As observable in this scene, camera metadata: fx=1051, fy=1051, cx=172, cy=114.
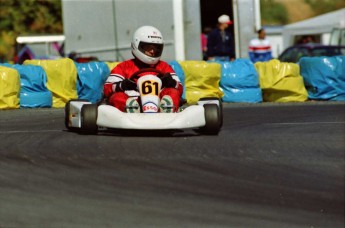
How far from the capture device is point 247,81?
52.8 feet

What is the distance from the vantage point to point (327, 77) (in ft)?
53.0

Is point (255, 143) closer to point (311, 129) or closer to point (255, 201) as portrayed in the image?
point (311, 129)

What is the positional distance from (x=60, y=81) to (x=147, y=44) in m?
4.60

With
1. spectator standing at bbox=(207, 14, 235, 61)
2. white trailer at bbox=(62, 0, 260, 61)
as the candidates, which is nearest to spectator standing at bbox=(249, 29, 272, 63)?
white trailer at bbox=(62, 0, 260, 61)

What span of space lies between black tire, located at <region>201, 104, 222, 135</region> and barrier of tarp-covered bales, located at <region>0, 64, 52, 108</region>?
5219 millimetres

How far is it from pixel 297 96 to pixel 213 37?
11.0 ft

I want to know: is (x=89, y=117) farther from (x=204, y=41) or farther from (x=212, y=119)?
(x=204, y=41)

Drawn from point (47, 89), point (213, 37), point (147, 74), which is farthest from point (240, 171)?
point (213, 37)

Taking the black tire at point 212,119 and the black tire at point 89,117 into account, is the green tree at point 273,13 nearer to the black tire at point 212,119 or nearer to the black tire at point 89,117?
the black tire at point 212,119

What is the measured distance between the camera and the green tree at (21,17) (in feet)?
→ 173

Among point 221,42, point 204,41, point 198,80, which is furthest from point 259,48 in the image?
point 198,80

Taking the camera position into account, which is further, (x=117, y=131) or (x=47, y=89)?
(x=47, y=89)

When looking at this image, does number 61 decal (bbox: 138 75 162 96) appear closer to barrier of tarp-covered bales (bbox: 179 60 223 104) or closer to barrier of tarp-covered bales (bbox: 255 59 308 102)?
barrier of tarp-covered bales (bbox: 179 60 223 104)

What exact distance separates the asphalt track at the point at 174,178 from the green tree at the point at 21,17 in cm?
4241
